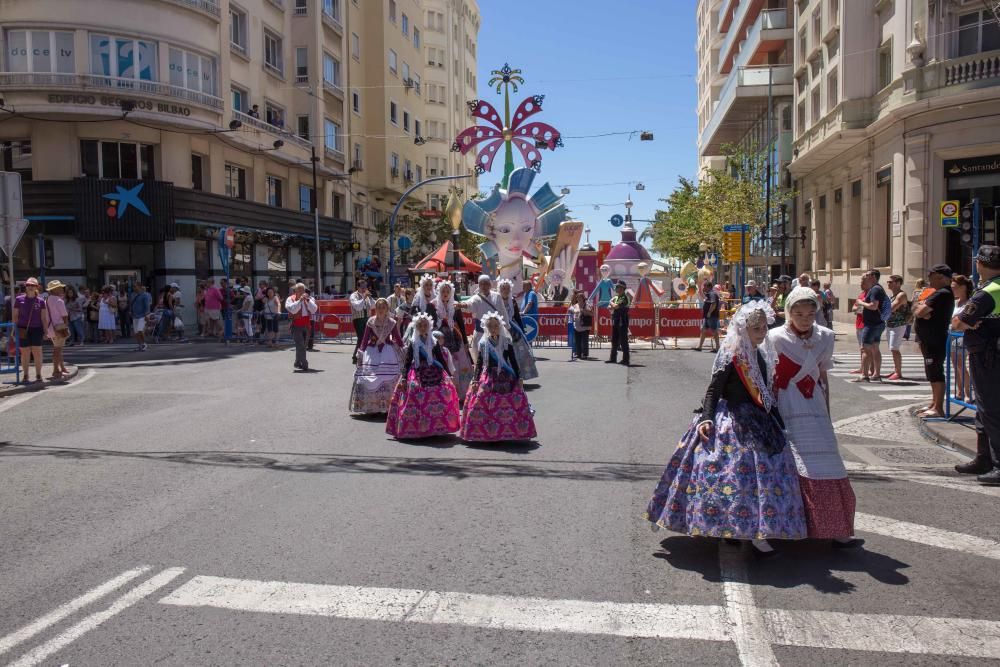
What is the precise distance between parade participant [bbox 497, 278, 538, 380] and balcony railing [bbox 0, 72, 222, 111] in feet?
65.6

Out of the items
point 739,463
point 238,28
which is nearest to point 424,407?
point 739,463

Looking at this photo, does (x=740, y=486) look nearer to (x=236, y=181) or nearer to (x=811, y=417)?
(x=811, y=417)

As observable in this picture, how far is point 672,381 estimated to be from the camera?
14.1 meters

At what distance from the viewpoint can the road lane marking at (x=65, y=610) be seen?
394 cm

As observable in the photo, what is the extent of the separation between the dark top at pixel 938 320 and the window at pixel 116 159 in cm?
2589

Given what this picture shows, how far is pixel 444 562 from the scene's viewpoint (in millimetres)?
5004

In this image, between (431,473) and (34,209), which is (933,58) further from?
(34,209)

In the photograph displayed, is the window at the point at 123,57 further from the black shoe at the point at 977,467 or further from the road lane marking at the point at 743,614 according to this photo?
the road lane marking at the point at 743,614

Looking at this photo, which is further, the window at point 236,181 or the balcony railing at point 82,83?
the window at point 236,181

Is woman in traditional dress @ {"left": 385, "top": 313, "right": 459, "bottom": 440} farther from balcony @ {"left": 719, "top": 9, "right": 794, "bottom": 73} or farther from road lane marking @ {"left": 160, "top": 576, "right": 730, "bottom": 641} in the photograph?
balcony @ {"left": 719, "top": 9, "right": 794, "bottom": 73}

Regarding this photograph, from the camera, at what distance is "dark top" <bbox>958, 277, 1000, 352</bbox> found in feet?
23.1

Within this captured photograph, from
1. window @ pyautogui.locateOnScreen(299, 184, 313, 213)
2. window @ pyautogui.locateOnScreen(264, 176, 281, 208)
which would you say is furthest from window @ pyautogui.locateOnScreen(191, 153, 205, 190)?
window @ pyautogui.locateOnScreen(299, 184, 313, 213)

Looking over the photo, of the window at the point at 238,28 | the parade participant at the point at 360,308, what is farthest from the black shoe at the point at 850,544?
the window at the point at 238,28

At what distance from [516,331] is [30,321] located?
339 inches
